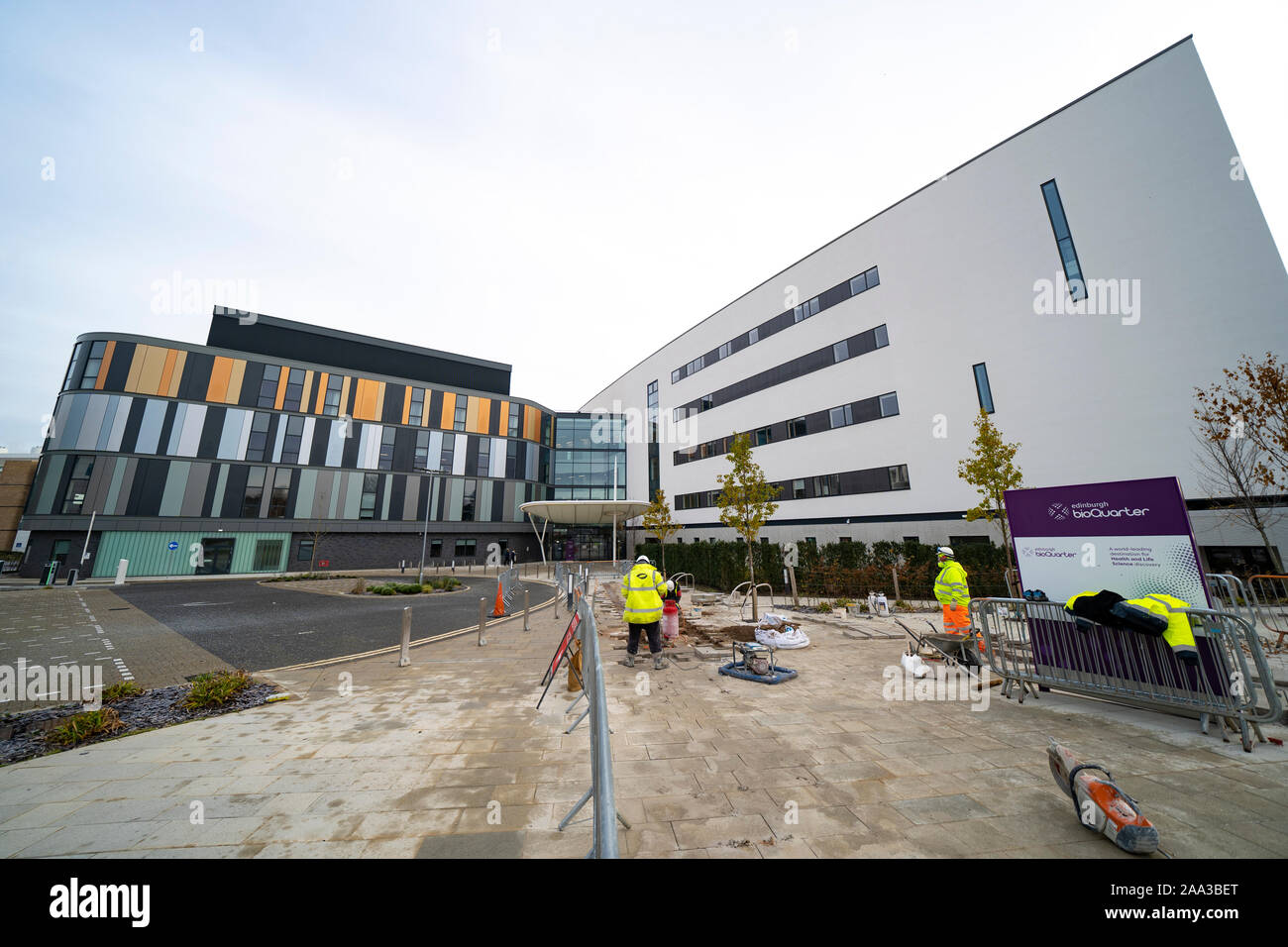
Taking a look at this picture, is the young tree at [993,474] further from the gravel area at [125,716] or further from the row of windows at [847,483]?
the gravel area at [125,716]

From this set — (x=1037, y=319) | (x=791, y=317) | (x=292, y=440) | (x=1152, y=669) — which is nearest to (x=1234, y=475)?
(x=1037, y=319)

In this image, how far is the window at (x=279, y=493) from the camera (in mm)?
34844

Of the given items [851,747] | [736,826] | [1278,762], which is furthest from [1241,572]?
[736,826]

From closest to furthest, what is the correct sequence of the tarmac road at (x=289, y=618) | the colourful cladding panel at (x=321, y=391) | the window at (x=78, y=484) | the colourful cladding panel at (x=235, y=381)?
the tarmac road at (x=289, y=618) → the window at (x=78, y=484) → the colourful cladding panel at (x=235, y=381) → the colourful cladding panel at (x=321, y=391)

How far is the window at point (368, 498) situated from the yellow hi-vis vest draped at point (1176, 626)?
1776 inches

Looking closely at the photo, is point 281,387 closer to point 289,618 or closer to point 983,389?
point 289,618

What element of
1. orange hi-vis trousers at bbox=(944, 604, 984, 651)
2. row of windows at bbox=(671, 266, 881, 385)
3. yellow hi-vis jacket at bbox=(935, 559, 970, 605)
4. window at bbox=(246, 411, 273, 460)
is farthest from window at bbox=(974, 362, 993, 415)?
window at bbox=(246, 411, 273, 460)

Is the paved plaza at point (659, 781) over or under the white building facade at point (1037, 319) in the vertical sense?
under

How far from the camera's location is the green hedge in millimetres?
15484

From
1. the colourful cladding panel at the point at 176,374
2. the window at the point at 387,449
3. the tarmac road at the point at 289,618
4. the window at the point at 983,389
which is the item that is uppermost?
the colourful cladding panel at the point at 176,374

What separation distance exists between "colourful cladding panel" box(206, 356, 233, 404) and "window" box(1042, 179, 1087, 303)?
53.6 m

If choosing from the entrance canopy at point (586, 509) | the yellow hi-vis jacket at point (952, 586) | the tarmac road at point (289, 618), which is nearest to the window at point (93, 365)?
the tarmac road at point (289, 618)

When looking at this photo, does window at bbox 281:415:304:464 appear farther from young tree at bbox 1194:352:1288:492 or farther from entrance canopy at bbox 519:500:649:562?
young tree at bbox 1194:352:1288:492
